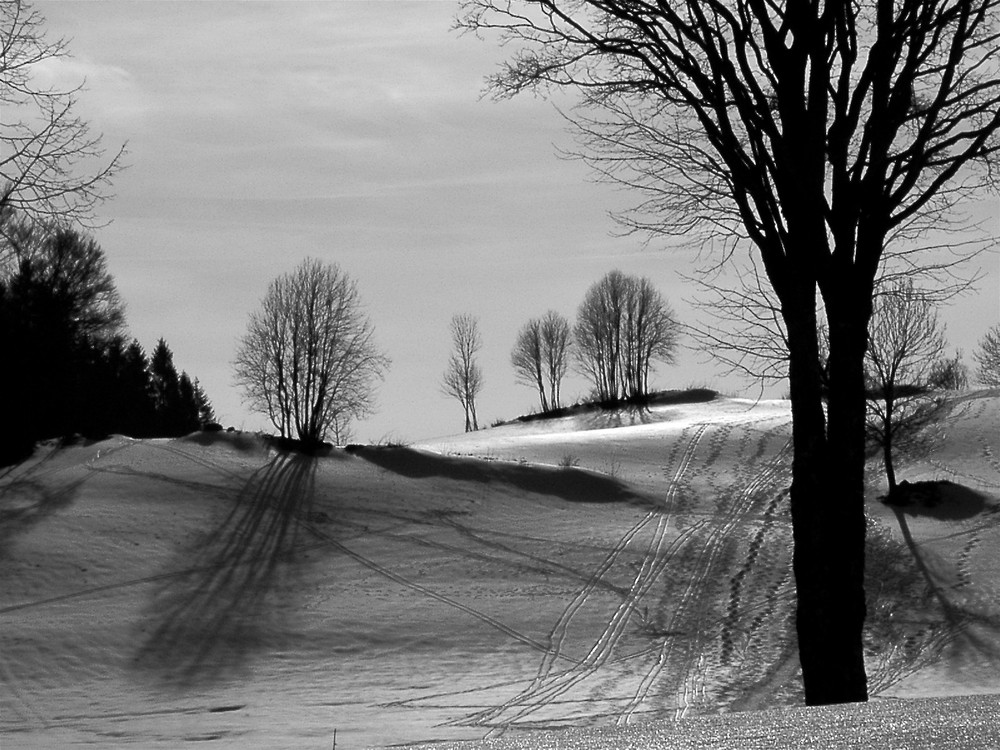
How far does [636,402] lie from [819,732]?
6325cm

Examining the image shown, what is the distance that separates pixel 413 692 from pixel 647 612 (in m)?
6.57

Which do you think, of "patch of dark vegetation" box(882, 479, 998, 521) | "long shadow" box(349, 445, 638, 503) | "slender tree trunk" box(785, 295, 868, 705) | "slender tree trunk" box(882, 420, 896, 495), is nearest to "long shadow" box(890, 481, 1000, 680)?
"patch of dark vegetation" box(882, 479, 998, 521)

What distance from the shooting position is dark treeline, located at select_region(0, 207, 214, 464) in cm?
3766

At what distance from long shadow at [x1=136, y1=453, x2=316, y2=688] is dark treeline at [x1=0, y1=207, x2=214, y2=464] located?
8239mm

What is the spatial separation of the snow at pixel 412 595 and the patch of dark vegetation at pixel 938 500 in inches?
5.7

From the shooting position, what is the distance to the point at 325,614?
904 inches

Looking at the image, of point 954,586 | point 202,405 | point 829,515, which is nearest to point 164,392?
point 202,405

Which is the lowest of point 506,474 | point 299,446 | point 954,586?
point 954,586

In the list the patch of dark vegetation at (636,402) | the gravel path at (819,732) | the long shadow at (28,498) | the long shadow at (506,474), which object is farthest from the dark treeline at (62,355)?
the gravel path at (819,732)

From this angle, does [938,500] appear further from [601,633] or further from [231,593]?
[231,593]

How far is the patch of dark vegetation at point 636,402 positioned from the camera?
64438mm

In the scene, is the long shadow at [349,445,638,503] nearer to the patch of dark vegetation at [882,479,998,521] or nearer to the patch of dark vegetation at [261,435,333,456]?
the patch of dark vegetation at [261,435,333,456]

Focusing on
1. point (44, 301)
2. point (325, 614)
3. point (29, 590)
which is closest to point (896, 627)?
point (325, 614)

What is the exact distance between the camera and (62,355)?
136 ft
